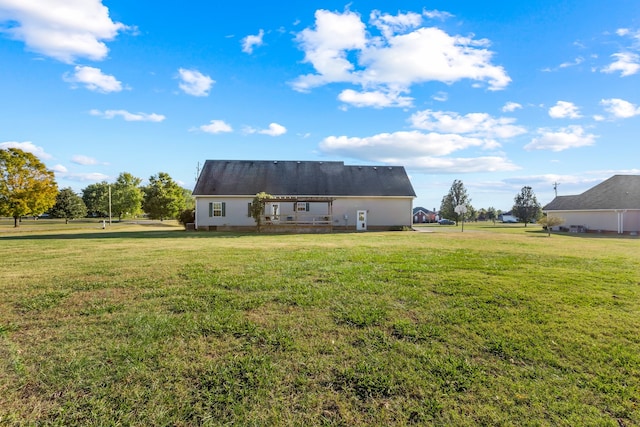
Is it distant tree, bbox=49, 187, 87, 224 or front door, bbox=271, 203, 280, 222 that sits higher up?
distant tree, bbox=49, 187, 87, 224

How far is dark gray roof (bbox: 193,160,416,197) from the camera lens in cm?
2719

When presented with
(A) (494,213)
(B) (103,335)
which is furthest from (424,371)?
(A) (494,213)

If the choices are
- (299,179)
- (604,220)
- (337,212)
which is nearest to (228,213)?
(299,179)

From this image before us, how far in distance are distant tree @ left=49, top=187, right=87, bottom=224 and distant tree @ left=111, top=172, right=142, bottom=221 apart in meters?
9.03

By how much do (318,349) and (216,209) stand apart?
78.2ft

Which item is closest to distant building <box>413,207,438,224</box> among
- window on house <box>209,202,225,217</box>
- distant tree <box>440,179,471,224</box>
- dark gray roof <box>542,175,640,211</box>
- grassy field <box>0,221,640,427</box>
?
distant tree <box>440,179,471,224</box>

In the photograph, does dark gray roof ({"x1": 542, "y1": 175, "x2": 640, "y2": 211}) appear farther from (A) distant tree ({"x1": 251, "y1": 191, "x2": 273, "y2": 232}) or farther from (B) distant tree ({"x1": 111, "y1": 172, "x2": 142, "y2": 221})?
(B) distant tree ({"x1": 111, "y1": 172, "x2": 142, "y2": 221})

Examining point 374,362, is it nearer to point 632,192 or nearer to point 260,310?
point 260,310

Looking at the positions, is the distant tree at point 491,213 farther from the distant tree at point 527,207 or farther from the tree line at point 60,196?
the tree line at point 60,196

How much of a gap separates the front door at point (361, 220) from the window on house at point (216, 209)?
1103 cm

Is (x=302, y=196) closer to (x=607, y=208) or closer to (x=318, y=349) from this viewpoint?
(x=318, y=349)

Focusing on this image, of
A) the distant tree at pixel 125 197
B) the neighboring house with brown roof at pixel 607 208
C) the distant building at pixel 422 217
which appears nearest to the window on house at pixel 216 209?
the neighboring house with brown roof at pixel 607 208

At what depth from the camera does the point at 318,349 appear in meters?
4.25

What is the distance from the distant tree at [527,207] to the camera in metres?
50.8
